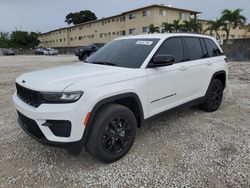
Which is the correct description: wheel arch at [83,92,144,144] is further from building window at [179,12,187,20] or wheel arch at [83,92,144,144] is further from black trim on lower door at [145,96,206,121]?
building window at [179,12,187,20]

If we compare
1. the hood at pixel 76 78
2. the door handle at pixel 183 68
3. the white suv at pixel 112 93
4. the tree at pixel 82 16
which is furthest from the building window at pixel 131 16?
the hood at pixel 76 78

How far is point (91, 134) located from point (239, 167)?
6.39 ft

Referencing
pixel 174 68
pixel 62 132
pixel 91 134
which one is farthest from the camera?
pixel 174 68

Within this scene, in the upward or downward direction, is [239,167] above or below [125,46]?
below

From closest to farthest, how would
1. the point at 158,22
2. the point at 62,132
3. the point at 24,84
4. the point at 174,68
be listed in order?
the point at 62,132 → the point at 24,84 → the point at 174,68 → the point at 158,22

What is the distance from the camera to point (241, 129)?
4.07m

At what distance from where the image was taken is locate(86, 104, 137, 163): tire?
2723 mm

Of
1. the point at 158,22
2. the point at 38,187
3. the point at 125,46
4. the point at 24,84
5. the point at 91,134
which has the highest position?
the point at 158,22

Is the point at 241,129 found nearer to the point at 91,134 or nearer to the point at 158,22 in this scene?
the point at 91,134

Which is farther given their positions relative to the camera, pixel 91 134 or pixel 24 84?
pixel 24 84

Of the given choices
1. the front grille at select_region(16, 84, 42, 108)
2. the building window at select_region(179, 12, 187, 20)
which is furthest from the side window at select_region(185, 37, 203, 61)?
the building window at select_region(179, 12, 187, 20)

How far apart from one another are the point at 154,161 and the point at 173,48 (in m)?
1.99

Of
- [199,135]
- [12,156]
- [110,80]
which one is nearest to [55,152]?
[12,156]

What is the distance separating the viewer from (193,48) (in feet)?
14.3
